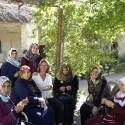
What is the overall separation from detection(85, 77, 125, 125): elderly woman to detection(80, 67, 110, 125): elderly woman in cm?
57

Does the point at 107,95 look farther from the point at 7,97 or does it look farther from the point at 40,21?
the point at 40,21

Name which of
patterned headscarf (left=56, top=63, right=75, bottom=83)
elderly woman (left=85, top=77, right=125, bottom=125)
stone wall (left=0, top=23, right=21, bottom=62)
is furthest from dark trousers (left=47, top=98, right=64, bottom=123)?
stone wall (left=0, top=23, right=21, bottom=62)

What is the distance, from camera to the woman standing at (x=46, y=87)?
546 centimetres

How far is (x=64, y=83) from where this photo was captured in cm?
604

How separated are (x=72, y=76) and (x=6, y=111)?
7.74ft

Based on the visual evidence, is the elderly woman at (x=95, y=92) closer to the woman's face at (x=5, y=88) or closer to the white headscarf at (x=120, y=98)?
the white headscarf at (x=120, y=98)

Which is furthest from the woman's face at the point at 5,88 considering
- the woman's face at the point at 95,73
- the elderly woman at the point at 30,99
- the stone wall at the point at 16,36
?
the stone wall at the point at 16,36

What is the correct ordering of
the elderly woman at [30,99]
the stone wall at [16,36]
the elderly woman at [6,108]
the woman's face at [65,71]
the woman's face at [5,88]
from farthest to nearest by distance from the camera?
the stone wall at [16,36] → the woman's face at [65,71] → the elderly woman at [30,99] → the woman's face at [5,88] → the elderly woman at [6,108]

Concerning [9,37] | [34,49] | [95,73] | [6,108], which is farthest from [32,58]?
[9,37]

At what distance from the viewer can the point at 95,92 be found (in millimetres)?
5566

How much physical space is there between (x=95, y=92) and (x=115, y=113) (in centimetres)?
102

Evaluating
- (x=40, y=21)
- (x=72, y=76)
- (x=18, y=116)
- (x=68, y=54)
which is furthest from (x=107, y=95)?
(x=40, y=21)

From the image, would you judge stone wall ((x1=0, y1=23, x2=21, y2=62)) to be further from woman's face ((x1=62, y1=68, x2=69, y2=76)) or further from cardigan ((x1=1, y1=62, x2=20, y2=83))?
woman's face ((x1=62, y1=68, x2=69, y2=76))

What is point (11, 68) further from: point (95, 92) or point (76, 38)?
point (76, 38)
